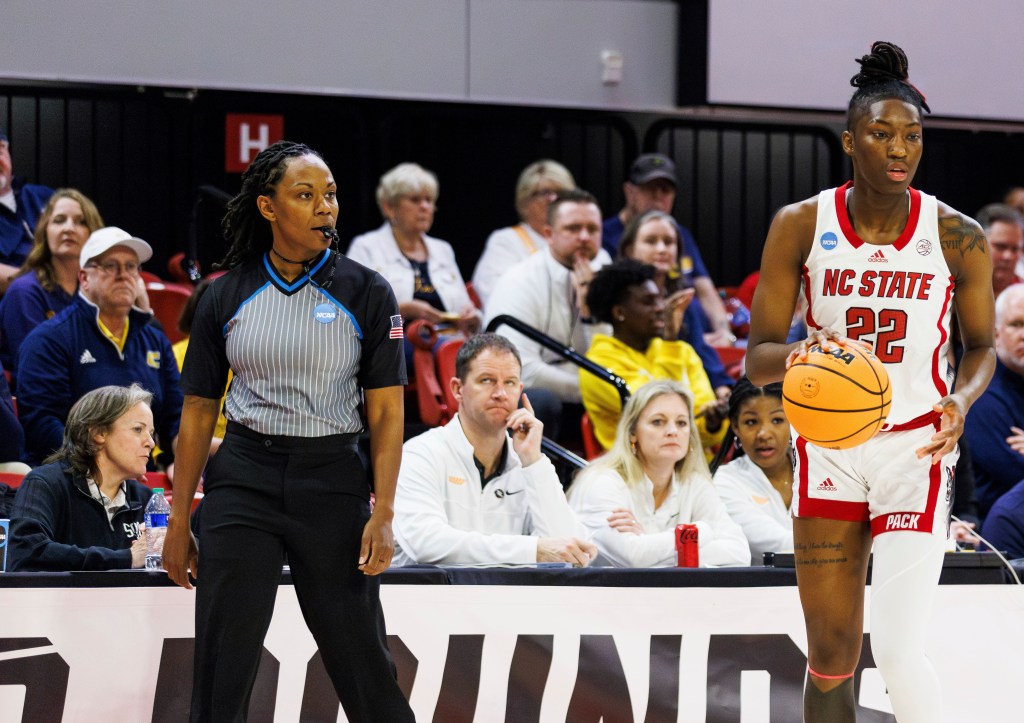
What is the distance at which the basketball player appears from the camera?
138 inches

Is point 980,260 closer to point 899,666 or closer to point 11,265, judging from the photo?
point 899,666

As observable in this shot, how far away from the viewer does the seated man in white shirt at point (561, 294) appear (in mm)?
7086

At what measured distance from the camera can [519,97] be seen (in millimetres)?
8781

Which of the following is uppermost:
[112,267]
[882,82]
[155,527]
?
[882,82]

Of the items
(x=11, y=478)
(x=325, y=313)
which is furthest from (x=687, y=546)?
(x=11, y=478)

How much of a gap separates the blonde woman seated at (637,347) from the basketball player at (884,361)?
10.0ft

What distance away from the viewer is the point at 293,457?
11.7 feet

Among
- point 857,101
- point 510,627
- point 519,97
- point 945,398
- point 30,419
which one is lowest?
point 510,627

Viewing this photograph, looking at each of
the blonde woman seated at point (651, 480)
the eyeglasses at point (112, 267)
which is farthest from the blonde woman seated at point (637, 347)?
the eyeglasses at point (112, 267)

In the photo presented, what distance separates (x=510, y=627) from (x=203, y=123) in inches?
202

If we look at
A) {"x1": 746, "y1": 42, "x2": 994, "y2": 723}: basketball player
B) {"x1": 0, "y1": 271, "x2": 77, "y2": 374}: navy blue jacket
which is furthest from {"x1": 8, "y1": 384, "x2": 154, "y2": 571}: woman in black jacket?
{"x1": 746, "y1": 42, "x2": 994, "y2": 723}: basketball player

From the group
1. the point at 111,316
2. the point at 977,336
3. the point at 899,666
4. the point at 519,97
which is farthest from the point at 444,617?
the point at 519,97

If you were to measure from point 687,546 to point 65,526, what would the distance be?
2.20m

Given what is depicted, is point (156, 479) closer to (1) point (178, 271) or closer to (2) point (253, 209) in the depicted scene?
(2) point (253, 209)
